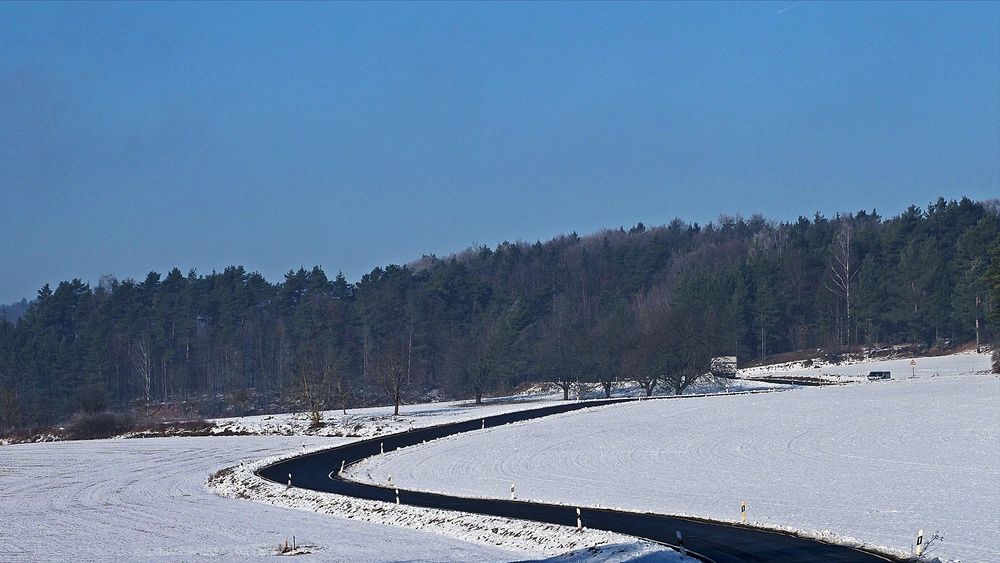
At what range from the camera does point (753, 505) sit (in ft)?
A: 120

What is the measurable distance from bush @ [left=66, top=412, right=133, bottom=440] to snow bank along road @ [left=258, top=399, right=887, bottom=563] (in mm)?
35193

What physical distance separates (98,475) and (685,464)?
3216 cm

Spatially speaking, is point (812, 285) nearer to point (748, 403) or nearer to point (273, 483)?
point (748, 403)

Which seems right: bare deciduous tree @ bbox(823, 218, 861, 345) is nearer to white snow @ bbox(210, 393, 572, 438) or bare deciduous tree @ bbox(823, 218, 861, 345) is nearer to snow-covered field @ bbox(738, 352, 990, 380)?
snow-covered field @ bbox(738, 352, 990, 380)

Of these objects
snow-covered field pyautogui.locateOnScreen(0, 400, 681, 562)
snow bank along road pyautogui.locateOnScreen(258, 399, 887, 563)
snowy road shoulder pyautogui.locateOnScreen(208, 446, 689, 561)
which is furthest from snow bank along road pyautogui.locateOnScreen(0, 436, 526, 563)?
snow bank along road pyautogui.locateOnScreen(258, 399, 887, 563)

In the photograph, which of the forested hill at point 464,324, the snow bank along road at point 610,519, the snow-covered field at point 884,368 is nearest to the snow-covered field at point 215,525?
the snow bank along road at point 610,519

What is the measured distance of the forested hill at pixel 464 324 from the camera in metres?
109

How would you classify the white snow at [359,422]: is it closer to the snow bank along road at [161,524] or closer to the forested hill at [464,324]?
the forested hill at [464,324]

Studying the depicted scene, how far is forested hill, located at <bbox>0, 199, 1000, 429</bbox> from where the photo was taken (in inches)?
4306

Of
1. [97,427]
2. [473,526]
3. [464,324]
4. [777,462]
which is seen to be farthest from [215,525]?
[464,324]

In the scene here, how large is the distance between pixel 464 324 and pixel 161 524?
383ft

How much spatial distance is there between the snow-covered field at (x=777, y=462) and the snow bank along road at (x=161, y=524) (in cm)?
830

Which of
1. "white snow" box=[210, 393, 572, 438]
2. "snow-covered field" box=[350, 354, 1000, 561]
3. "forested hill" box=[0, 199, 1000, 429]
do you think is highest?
"forested hill" box=[0, 199, 1000, 429]

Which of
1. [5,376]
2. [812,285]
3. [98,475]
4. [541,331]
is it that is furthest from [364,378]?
[98,475]
